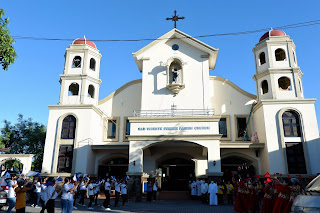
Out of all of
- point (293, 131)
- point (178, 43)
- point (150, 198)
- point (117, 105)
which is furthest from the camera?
point (117, 105)

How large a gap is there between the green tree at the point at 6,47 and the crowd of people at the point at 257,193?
30.6 feet

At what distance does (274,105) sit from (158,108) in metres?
8.36

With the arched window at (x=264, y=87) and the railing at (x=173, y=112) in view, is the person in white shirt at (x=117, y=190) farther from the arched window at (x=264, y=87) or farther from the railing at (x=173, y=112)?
the arched window at (x=264, y=87)

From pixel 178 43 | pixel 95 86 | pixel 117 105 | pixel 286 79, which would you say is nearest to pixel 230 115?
pixel 286 79

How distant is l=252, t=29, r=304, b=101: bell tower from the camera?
20.0 metres

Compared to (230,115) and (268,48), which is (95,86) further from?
(268,48)

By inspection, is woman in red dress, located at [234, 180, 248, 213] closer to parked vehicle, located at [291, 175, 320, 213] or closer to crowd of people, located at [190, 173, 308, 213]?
crowd of people, located at [190, 173, 308, 213]

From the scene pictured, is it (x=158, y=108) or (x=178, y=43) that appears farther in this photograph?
(x=178, y=43)

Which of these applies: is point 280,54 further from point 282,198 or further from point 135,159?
point 282,198

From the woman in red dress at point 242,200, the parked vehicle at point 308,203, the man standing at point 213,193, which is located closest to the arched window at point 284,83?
the man standing at point 213,193

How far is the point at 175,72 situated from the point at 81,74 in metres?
7.60

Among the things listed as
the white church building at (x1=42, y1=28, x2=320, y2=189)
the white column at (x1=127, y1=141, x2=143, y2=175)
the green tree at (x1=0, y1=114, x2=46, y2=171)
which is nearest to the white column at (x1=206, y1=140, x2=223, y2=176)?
the white church building at (x1=42, y1=28, x2=320, y2=189)

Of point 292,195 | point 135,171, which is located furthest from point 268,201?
point 135,171

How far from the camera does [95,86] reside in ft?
73.7
